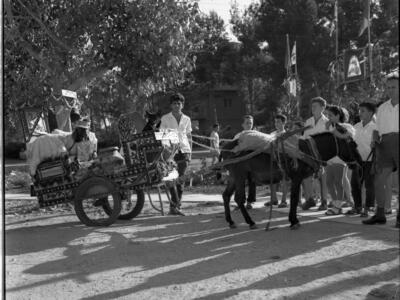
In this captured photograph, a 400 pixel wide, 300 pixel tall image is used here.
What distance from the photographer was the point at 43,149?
7750mm

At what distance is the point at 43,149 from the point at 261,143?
3335 millimetres

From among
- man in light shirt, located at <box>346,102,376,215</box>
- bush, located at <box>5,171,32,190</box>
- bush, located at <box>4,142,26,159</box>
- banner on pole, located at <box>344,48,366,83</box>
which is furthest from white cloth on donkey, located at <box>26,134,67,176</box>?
bush, located at <box>4,142,26,159</box>

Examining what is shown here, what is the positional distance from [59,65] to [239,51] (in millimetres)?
26410

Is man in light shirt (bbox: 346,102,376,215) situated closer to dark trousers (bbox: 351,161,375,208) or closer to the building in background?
dark trousers (bbox: 351,161,375,208)

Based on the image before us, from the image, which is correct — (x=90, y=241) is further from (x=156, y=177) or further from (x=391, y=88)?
(x=391, y=88)

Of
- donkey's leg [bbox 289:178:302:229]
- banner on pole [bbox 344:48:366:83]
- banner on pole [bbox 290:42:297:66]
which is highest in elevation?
banner on pole [bbox 290:42:297:66]

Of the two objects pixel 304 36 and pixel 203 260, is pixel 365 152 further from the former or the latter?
pixel 304 36

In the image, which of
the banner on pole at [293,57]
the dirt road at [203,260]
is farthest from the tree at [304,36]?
the dirt road at [203,260]

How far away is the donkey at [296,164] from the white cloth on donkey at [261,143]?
0.13 m

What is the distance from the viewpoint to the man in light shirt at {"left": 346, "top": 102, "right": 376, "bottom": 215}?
6.84 meters

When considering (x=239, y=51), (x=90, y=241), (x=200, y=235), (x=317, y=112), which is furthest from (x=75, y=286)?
(x=239, y=51)

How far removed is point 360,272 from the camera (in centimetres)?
482

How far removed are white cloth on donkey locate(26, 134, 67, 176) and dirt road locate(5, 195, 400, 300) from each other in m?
1.07

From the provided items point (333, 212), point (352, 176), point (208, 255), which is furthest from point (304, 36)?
point (208, 255)
